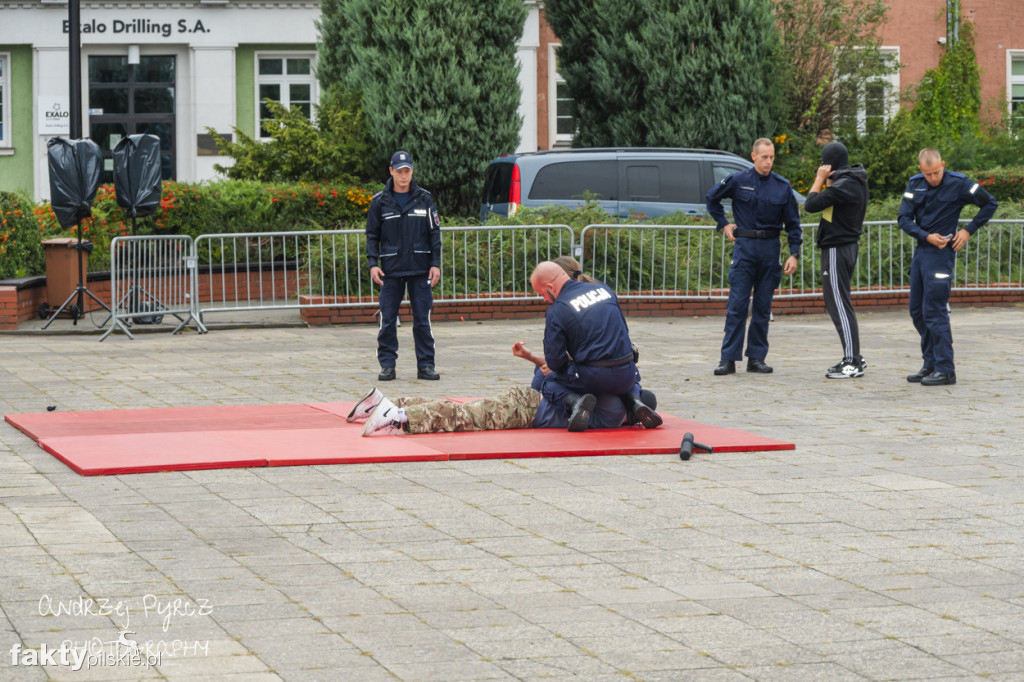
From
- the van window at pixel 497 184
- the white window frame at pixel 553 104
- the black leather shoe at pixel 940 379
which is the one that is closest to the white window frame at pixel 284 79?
the white window frame at pixel 553 104

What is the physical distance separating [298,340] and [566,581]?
10669 millimetres

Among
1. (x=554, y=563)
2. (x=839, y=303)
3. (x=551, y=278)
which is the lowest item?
(x=554, y=563)

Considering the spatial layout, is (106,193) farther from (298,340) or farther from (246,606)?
(246,606)

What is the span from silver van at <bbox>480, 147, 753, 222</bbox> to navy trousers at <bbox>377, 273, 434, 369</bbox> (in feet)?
25.3

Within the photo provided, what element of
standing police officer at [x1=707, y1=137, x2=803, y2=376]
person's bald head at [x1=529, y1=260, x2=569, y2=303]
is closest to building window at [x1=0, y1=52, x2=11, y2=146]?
standing police officer at [x1=707, y1=137, x2=803, y2=376]

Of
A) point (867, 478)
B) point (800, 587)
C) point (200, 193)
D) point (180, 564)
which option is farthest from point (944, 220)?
point (200, 193)

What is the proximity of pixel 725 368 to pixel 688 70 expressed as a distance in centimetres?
1258

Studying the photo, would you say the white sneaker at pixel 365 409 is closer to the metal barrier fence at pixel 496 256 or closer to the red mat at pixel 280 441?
the red mat at pixel 280 441

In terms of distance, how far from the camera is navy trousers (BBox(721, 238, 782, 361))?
42.7 feet

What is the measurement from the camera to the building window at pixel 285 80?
31078 millimetres

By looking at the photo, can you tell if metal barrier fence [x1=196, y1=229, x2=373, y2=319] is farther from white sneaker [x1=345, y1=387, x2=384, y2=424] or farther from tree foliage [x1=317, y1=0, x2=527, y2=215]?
white sneaker [x1=345, y1=387, x2=384, y2=424]

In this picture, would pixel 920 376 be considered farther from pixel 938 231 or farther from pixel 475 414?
pixel 475 414

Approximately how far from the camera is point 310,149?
23406 mm

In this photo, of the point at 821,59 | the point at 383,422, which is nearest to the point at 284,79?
the point at 821,59
